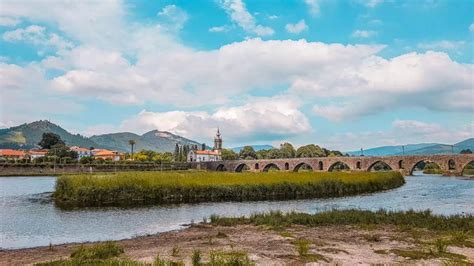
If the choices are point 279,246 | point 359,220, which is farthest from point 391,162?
point 279,246

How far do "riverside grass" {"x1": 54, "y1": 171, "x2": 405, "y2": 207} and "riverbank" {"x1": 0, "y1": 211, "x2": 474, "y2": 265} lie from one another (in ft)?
60.5

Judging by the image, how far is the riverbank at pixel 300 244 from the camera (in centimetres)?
1543

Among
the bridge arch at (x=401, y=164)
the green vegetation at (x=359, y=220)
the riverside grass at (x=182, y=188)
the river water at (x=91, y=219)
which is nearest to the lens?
the green vegetation at (x=359, y=220)

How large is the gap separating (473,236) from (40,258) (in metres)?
18.6

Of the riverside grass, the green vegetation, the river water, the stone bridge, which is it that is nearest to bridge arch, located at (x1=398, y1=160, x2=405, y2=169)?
the stone bridge

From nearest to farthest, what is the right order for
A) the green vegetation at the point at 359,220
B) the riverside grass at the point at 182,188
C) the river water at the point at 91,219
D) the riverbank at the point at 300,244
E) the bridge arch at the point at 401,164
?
the riverbank at the point at 300,244 → the green vegetation at the point at 359,220 → the river water at the point at 91,219 → the riverside grass at the point at 182,188 → the bridge arch at the point at 401,164

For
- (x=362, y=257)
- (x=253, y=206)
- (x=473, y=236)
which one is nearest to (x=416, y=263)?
(x=362, y=257)

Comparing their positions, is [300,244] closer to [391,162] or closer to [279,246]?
[279,246]

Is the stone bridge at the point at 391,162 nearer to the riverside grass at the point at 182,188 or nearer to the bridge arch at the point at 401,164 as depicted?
the bridge arch at the point at 401,164

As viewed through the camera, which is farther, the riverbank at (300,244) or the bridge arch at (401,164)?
the bridge arch at (401,164)

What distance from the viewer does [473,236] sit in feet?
65.8

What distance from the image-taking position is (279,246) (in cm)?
1816

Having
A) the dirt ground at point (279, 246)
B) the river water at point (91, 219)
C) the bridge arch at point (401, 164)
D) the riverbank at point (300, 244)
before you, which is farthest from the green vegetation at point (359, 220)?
the bridge arch at point (401, 164)

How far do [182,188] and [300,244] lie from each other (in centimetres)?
2995
